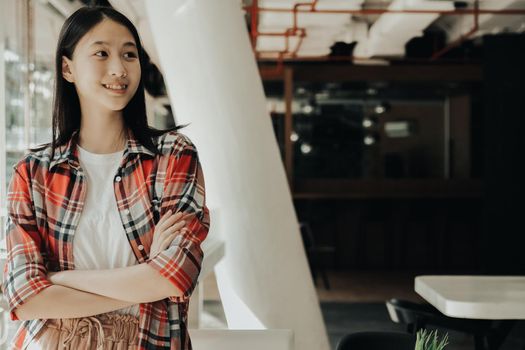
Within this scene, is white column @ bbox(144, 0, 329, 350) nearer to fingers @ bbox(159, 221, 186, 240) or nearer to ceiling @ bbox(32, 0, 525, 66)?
fingers @ bbox(159, 221, 186, 240)

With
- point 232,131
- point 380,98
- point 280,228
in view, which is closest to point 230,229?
point 280,228

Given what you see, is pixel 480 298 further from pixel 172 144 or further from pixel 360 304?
pixel 360 304

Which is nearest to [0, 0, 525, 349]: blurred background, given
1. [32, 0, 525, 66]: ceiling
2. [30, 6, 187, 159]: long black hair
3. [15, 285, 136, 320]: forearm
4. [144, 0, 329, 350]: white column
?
[32, 0, 525, 66]: ceiling

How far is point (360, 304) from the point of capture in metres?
7.30

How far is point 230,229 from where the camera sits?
134 inches

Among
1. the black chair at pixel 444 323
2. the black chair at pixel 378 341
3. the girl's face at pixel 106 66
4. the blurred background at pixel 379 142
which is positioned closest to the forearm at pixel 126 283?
the girl's face at pixel 106 66

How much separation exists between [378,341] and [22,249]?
131 cm


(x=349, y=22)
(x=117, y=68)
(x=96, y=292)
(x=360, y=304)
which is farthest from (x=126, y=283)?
(x=349, y=22)

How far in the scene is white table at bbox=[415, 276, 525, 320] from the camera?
2854 millimetres

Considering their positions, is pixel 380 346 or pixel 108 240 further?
pixel 380 346

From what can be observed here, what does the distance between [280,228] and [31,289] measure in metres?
2.06

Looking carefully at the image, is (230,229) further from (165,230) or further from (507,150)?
(507,150)

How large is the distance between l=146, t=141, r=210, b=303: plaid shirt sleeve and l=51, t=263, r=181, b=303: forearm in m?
0.02

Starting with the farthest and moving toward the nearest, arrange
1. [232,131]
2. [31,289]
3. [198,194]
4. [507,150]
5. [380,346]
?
[507,150]
[232,131]
[380,346]
[198,194]
[31,289]
